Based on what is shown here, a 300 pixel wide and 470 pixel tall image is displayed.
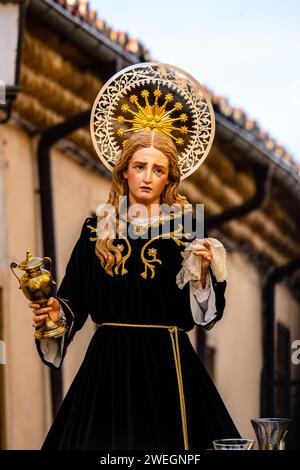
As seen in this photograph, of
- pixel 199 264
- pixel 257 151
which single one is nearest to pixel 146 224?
pixel 199 264

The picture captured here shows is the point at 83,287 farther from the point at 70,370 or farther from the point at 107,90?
the point at 70,370

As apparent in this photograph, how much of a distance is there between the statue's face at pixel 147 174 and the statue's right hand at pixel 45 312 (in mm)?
524

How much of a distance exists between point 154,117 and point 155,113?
2 cm

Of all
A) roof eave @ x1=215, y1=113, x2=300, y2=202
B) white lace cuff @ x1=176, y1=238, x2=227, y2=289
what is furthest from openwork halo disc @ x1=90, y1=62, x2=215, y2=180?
roof eave @ x1=215, y1=113, x2=300, y2=202

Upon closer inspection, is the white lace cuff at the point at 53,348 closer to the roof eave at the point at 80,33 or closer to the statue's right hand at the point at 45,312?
the statue's right hand at the point at 45,312

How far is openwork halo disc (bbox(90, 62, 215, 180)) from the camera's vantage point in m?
7.94

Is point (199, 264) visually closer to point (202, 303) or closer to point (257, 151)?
point (202, 303)

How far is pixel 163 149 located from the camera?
309 inches

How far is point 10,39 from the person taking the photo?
445 inches

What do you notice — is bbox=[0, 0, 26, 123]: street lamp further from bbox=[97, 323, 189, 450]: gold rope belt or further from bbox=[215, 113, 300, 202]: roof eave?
bbox=[97, 323, 189, 450]: gold rope belt

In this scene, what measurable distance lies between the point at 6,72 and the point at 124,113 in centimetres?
330

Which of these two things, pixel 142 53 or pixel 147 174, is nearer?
pixel 147 174

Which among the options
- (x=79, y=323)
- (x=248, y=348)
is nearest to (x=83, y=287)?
(x=79, y=323)
